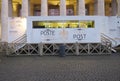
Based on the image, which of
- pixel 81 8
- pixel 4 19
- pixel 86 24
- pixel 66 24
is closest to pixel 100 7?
pixel 81 8

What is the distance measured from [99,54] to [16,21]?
14160mm

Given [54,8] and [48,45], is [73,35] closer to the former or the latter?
[48,45]

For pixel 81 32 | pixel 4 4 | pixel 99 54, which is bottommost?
pixel 99 54

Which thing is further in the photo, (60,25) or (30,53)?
(60,25)

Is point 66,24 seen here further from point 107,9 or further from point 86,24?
point 107,9

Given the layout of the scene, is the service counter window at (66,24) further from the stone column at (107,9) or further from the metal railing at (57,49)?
the stone column at (107,9)

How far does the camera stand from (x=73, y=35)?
3741cm

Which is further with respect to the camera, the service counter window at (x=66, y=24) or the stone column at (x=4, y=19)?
the stone column at (x=4, y=19)

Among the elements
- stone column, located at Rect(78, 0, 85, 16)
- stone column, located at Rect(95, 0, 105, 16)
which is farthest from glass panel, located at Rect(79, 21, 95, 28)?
stone column, located at Rect(95, 0, 105, 16)

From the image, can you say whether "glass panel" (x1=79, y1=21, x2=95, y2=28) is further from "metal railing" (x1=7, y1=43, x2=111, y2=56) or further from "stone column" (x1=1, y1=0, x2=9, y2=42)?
"stone column" (x1=1, y1=0, x2=9, y2=42)

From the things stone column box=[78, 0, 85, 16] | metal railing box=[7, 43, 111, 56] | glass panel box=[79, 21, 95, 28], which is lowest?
metal railing box=[7, 43, 111, 56]

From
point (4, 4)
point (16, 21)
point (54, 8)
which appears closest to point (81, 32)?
point (16, 21)

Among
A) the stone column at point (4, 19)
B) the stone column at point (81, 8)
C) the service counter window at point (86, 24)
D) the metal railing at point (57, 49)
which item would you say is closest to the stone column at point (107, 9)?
the stone column at point (81, 8)

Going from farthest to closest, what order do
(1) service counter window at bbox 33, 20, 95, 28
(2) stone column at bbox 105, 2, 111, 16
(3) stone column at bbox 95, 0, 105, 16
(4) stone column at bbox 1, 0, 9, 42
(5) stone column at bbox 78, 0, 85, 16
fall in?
(2) stone column at bbox 105, 2, 111, 16, (3) stone column at bbox 95, 0, 105, 16, (5) stone column at bbox 78, 0, 85, 16, (4) stone column at bbox 1, 0, 9, 42, (1) service counter window at bbox 33, 20, 95, 28
